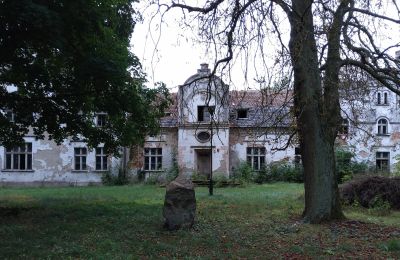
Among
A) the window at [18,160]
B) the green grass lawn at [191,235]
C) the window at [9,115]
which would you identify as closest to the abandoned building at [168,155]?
the window at [18,160]

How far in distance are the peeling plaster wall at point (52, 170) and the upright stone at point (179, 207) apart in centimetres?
2527

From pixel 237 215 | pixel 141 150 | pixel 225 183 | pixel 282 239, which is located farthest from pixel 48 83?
pixel 141 150

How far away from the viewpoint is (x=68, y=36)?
1253 centimetres

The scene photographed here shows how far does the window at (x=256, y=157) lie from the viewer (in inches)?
1454

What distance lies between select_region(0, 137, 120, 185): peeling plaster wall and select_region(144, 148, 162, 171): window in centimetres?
278

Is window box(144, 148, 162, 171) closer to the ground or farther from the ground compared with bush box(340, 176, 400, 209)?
farther from the ground

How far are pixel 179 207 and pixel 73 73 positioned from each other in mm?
5309

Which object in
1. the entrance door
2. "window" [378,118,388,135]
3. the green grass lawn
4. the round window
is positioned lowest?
the green grass lawn

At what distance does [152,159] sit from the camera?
37125mm

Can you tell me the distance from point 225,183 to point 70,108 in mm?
18863

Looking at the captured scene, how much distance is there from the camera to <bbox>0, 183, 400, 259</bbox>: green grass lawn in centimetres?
927

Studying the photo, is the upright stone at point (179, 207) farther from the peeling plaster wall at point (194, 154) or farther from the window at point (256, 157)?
the window at point (256, 157)

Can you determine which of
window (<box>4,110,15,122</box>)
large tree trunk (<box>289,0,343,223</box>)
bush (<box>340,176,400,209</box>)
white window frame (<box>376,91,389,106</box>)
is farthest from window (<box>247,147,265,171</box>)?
large tree trunk (<box>289,0,343,223</box>)

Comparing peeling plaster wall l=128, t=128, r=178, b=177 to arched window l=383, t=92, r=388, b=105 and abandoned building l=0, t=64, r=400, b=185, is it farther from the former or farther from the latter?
arched window l=383, t=92, r=388, b=105
